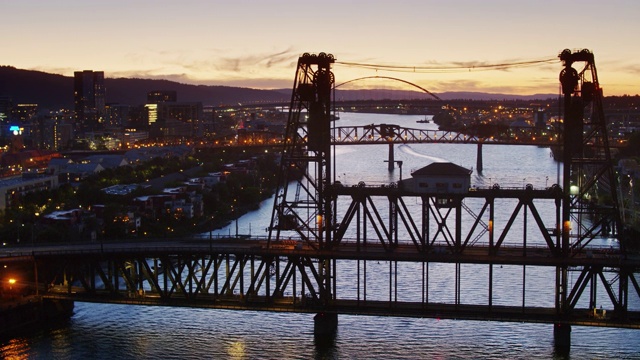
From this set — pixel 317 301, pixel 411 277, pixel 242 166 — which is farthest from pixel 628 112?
pixel 317 301

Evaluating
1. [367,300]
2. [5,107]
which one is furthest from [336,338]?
[5,107]

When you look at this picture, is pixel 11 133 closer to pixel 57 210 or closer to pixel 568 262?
pixel 57 210

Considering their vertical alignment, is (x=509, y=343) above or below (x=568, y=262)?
below

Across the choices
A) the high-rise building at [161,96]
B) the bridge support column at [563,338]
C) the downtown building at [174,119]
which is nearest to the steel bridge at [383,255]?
the bridge support column at [563,338]

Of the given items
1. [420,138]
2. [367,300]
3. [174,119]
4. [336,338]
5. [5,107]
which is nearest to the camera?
[336,338]

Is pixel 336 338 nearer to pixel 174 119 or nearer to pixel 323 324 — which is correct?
pixel 323 324

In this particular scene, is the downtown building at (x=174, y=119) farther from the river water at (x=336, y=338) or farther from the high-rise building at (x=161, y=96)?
the river water at (x=336, y=338)
